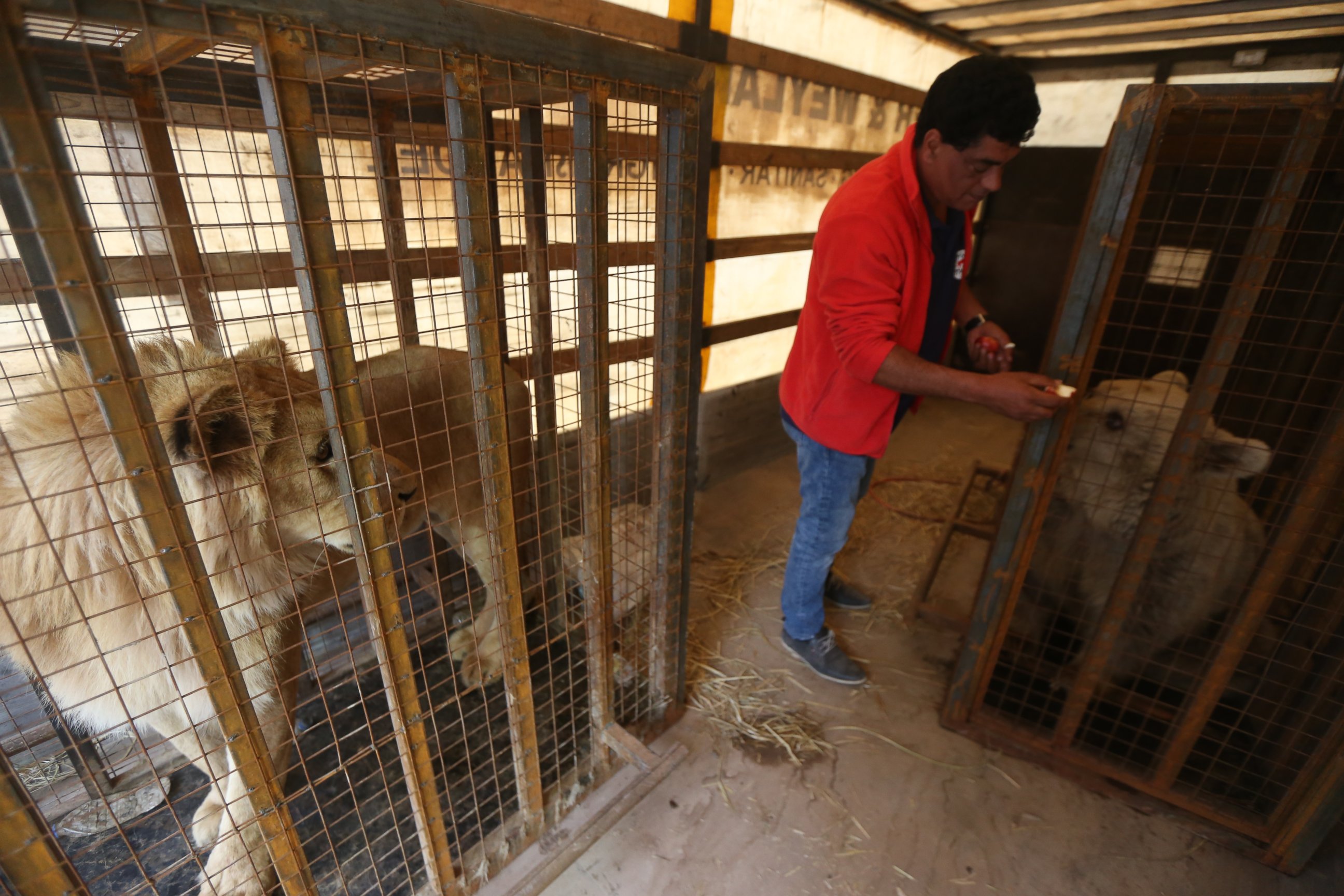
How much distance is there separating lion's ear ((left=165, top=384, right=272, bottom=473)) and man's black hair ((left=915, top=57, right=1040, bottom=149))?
2197 millimetres

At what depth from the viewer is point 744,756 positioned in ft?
8.41

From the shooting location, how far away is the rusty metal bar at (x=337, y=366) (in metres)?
1.12

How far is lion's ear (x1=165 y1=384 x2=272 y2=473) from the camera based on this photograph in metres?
1.31

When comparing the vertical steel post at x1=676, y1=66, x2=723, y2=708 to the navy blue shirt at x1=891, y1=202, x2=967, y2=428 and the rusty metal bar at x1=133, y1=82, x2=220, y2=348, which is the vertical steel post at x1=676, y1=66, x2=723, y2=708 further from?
the rusty metal bar at x1=133, y1=82, x2=220, y2=348

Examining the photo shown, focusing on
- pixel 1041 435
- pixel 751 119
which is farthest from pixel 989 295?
pixel 1041 435

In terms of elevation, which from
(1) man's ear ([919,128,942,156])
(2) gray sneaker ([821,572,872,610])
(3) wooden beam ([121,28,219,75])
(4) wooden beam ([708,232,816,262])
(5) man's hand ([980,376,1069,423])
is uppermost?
(3) wooden beam ([121,28,219,75])

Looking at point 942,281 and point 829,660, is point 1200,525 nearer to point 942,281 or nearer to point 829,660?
point 942,281

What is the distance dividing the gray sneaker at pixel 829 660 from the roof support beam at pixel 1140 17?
211 inches

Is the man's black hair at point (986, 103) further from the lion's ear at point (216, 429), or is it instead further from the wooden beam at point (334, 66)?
the lion's ear at point (216, 429)

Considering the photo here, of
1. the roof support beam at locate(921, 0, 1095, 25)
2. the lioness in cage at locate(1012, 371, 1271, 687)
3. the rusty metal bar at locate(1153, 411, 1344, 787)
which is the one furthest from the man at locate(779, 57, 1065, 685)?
the roof support beam at locate(921, 0, 1095, 25)

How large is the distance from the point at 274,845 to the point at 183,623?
25.5 inches

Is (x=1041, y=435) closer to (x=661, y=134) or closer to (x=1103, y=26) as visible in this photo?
(x=661, y=134)

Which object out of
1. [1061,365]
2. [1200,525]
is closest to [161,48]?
[1061,365]

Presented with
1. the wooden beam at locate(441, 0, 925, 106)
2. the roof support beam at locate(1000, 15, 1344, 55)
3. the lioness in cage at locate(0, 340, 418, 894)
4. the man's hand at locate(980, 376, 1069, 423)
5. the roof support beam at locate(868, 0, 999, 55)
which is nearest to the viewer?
the lioness in cage at locate(0, 340, 418, 894)
